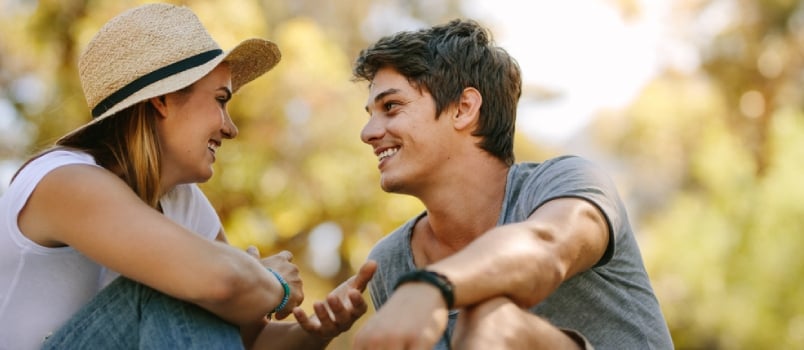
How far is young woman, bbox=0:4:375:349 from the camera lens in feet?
6.10

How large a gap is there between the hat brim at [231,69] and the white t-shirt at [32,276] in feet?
0.68

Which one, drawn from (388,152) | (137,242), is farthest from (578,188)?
(137,242)

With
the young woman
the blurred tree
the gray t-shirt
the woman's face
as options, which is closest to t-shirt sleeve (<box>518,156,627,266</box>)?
the gray t-shirt

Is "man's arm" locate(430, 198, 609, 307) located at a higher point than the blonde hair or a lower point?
lower

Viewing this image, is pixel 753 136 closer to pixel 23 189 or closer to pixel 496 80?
pixel 496 80

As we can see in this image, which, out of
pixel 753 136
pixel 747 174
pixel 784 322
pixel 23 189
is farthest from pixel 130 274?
pixel 753 136

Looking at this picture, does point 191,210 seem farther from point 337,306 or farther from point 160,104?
point 337,306

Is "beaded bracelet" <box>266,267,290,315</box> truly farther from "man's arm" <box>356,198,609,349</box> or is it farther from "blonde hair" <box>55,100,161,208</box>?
"man's arm" <box>356,198,609,349</box>

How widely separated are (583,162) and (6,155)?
590 cm

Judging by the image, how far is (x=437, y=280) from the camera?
149 cm

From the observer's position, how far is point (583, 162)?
2125mm

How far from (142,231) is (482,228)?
1.12 meters

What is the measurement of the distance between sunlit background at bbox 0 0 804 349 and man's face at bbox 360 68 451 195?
251 cm

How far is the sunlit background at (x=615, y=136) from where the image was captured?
7.07m
